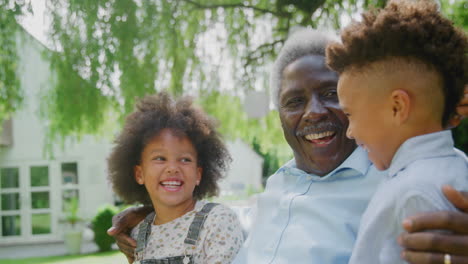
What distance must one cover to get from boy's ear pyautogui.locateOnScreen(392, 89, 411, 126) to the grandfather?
62 centimetres

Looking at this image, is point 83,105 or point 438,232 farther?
point 83,105

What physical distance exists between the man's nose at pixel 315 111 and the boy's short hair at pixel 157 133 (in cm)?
73

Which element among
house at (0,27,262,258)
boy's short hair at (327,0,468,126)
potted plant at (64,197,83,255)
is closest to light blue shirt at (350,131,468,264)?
boy's short hair at (327,0,468,126)

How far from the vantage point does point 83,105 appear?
7145mm

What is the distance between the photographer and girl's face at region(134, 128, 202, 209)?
2.37 m

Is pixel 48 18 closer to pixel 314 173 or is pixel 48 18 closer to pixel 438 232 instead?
pixel 314 173

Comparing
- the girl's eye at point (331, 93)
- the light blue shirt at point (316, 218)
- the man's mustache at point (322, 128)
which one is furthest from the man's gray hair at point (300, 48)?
the light blue shirt at point (316, 218)

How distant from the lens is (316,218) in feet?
6.16

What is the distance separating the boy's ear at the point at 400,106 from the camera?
1.23 meters

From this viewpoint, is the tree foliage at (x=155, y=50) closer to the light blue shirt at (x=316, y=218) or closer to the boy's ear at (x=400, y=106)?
the light blue shirt at (x=316, y=218)

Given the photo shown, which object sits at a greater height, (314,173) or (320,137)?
(320,137)

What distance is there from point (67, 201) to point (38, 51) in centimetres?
991

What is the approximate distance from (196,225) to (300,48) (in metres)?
0.93

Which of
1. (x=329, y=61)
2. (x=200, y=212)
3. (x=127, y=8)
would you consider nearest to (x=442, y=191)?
(x=329, y=61)
